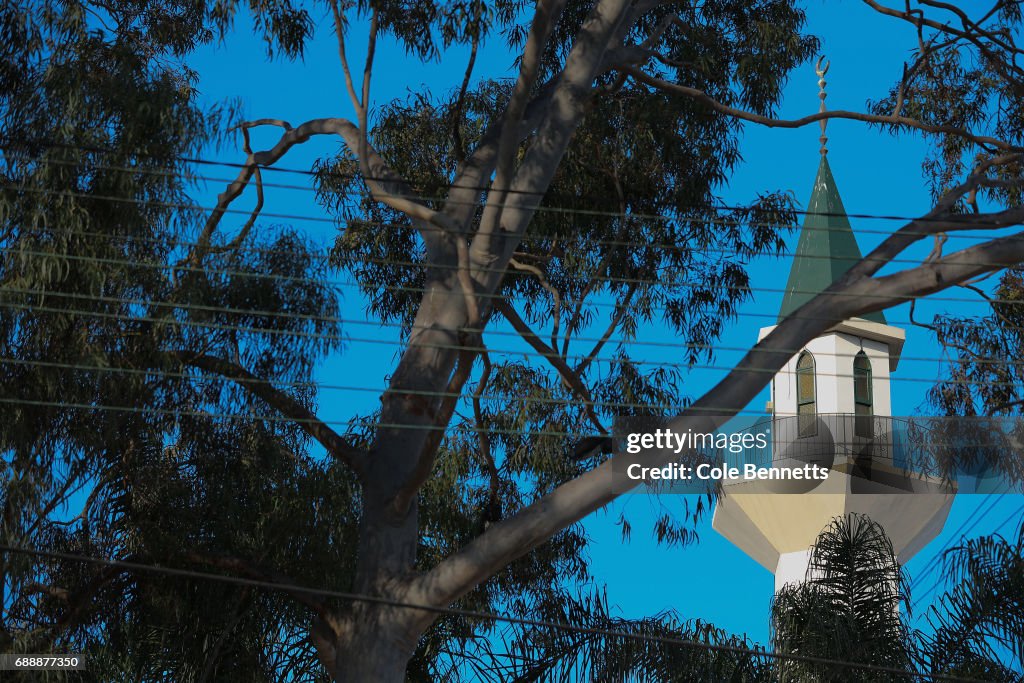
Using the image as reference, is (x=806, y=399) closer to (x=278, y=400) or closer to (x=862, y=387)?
(x=862, y=387)

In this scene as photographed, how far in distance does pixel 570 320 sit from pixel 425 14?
2.78 meters

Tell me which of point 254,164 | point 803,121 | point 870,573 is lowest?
point 870,573

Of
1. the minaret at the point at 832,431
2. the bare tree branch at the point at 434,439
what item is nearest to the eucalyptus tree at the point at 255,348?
the bare tree branch at the point at 434,439

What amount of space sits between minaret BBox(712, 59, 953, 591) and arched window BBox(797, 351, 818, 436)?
0.01 m

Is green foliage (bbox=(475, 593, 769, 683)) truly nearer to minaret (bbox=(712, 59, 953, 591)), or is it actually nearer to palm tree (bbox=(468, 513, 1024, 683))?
palm tree (bbox=(468, 513, 1024, 683))

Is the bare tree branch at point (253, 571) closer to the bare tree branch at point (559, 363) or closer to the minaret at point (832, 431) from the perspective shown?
the bare tree branch at point (559, 363)

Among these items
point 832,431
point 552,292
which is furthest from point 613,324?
point 832,431

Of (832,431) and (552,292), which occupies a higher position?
(832,431)

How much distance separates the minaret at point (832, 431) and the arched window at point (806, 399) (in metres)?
0.01

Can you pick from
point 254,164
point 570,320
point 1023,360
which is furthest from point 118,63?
point 1023,360

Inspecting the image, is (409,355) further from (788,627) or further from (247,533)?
(788,627)

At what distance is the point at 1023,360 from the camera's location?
41.8ft

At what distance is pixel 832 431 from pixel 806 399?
3.55 ft

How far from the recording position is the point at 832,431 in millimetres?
21203
